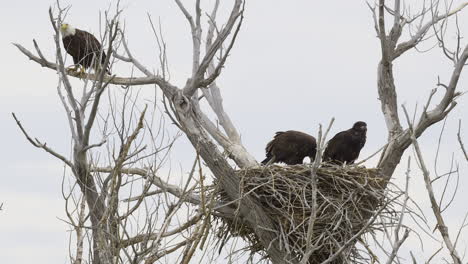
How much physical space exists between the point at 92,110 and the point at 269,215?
3365 millimetres

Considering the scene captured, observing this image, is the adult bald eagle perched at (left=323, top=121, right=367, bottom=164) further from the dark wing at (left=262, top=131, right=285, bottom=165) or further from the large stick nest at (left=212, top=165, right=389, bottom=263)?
the large stick nest at (left=212, top=165, right=389, bottom=263)

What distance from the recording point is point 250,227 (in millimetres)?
9383

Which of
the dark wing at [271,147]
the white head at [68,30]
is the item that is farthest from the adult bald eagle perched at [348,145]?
the white head at [68,30]

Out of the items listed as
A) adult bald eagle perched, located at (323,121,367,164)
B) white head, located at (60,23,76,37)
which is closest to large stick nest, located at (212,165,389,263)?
adult bald eagle perched, located at (323,121,367,164)

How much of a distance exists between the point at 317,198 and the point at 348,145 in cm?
160

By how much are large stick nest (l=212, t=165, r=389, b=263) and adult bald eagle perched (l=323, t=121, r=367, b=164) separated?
1.12m

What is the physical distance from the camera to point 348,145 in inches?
408

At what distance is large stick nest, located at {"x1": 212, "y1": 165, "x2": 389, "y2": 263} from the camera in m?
8.84

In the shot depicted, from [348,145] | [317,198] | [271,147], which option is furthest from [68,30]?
[317,198]

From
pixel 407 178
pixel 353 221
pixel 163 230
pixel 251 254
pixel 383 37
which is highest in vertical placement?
pixel 383 37

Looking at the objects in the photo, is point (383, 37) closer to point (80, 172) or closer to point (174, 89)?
point (174, 89)

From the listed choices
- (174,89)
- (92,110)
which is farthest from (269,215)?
(92,110)

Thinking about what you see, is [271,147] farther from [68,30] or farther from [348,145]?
[68,30]

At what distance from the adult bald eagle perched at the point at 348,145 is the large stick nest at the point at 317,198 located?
1121 millimetres
